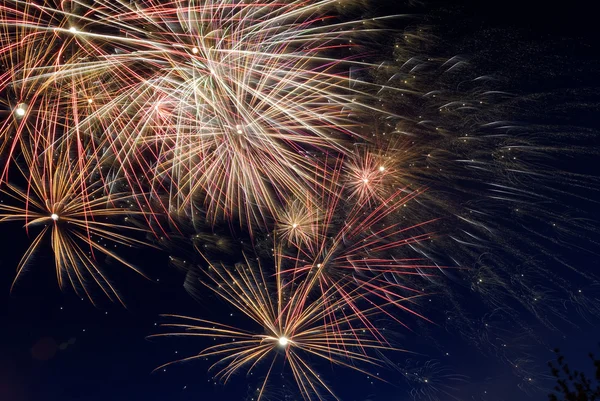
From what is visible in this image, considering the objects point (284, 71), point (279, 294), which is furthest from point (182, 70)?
point (279, 294)

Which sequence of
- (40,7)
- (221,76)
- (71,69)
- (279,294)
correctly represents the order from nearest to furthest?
(40,7), (71,69), (221,76), (279,294)

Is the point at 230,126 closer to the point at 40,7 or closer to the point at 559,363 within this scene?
the point at 40,7

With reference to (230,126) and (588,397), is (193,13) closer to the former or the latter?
(230,126)

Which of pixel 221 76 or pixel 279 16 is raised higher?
pixel 279 16

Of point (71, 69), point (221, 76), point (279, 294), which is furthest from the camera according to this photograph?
point (279, 294)

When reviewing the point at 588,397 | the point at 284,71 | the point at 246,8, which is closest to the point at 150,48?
the point at 246,8

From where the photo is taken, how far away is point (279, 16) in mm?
8500

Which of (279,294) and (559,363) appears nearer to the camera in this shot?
(559,363)

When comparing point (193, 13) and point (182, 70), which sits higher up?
point (193, 13)

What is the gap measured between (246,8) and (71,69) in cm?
364

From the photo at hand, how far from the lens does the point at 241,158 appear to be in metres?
9.82

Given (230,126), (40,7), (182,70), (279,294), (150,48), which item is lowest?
(279,294)

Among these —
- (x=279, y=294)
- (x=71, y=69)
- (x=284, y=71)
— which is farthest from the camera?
(x=279, y=294)

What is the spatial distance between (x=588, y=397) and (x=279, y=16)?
11.1m
